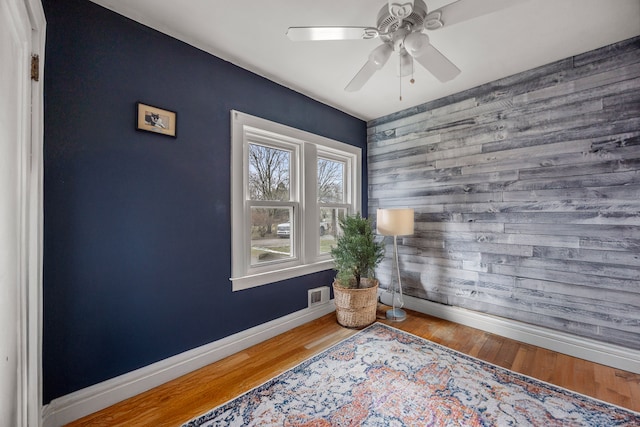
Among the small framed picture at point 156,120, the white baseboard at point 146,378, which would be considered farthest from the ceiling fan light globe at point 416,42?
the white baseboard at point 146,378

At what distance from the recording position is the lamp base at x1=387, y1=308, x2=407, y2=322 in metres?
2.90

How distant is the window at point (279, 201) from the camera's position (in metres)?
2.28

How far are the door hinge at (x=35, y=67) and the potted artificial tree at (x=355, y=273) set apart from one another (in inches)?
94.8

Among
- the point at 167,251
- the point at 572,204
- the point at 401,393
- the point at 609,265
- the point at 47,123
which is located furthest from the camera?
the point at 572,204

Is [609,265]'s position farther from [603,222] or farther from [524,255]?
[524,255]

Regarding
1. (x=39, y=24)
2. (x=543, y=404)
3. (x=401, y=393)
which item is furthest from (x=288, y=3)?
(x=543, y=404)

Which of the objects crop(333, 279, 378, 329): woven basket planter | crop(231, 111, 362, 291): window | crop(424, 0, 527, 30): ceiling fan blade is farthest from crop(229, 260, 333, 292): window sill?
crop(424, 0, 527, 30): ceiling fan blade

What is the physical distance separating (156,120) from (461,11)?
1.95m

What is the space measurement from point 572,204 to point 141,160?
3.33 m

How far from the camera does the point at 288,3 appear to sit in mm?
1615

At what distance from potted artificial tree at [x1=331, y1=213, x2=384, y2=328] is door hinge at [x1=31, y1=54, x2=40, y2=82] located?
241 cm

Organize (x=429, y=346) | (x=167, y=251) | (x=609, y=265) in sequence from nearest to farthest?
1. (x=167, y=251)
2. (x=609, y=265)
3. (x=429, y=346)

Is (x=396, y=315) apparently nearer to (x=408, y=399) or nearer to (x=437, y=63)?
(x=408, y=399)

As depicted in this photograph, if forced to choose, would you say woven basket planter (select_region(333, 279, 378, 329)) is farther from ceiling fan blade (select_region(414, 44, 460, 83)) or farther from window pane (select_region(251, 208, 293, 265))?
ceiling fan blade (select_region(414, 44, 460, 83))
